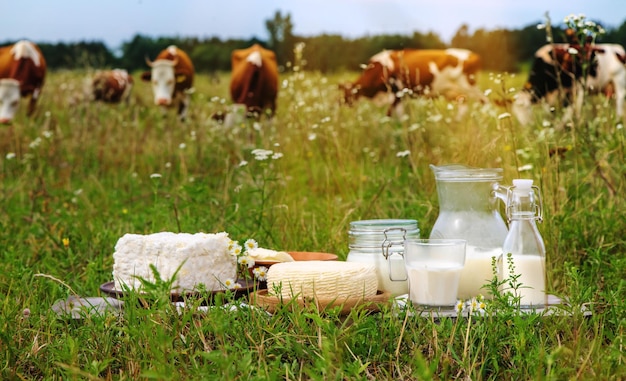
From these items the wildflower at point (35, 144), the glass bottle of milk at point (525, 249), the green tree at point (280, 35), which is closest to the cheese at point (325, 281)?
the glass bottle of milk at point (525, 249)

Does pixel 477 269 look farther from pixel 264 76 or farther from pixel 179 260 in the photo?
pixel 264 76

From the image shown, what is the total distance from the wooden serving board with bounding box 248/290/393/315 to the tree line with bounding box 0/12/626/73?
7.62 metres

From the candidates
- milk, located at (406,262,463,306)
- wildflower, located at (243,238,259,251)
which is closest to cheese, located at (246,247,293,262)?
wildflower, located at (243,238,259,251)

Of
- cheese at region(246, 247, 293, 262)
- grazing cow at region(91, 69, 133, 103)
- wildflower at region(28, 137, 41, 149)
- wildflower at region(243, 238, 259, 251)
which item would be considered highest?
wildflower at region(243, 238, 259, 251)

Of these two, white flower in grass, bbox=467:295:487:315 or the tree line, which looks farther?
the tree line

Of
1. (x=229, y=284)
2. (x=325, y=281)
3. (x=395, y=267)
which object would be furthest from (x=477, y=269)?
(x=229, y=284)

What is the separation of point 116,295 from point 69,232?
174 centimetres

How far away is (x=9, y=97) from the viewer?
10164mm

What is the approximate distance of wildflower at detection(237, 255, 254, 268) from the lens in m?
2.89

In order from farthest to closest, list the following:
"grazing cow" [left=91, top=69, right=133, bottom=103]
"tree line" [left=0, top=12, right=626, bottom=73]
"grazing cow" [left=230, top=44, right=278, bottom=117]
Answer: "tree line" [left=0, top=12, right=626, bottom=73]
"grazing cow" [left=91, top=69, right=133, bottom=103]
"grazing cow" [left=230, top=44, right=278, bottom=117]

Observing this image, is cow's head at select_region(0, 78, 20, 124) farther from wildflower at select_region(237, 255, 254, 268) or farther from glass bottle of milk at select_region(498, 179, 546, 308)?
glass bottle of milk at select_region(498, 179, 546, 308)

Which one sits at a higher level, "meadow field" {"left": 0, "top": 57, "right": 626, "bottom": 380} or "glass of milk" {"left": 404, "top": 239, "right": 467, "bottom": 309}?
"glass of milk" {"left": 404, "top": 239, "right": 467, "bottom": 309}

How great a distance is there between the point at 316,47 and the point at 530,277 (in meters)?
20.3

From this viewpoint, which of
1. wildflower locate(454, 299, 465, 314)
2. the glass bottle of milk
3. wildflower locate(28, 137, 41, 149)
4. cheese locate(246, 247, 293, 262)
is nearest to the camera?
wildflower locate(454, 299, 465, 314)
